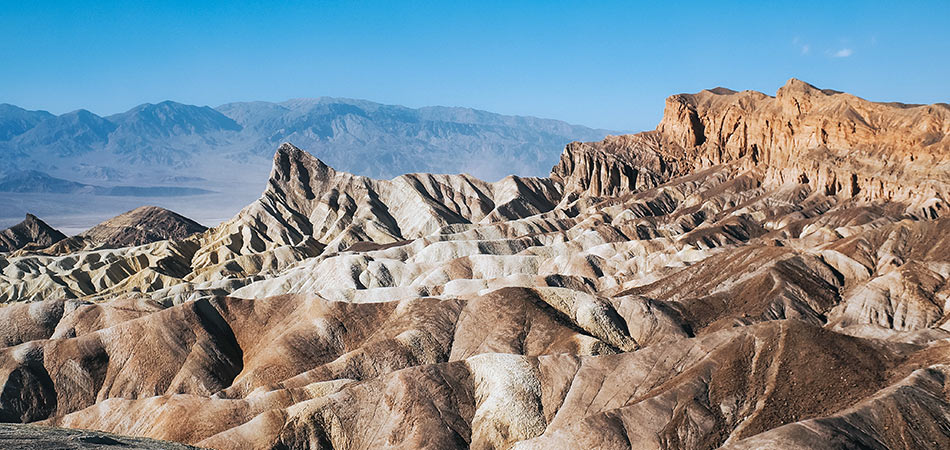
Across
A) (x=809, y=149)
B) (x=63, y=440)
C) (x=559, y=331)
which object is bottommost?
(x=559, y=331)

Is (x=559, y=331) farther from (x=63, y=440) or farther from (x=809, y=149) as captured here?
(x=809, y=149)

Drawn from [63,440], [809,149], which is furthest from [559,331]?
[809,149]

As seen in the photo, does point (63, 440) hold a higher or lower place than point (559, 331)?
higher

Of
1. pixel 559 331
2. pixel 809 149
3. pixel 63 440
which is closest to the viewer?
pixel 63 440

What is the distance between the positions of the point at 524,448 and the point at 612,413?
611 centimetres

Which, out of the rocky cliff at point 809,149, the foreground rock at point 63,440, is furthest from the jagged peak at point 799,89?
the foreground rock at point 63,440

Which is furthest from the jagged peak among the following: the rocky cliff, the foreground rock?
the foreground rock

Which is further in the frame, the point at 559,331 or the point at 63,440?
the point at 559,331

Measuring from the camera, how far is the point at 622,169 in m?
193

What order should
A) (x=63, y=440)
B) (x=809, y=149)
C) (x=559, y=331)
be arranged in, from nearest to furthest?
(x=63, y=440) → (x=559, y=331) → (x=809, y=149)

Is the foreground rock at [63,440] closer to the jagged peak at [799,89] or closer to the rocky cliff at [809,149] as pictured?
the rocky cliff at [809,149]

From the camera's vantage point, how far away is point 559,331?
73312 mm

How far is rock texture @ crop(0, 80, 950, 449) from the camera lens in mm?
54250

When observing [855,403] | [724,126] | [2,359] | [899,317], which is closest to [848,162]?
[724,126]
